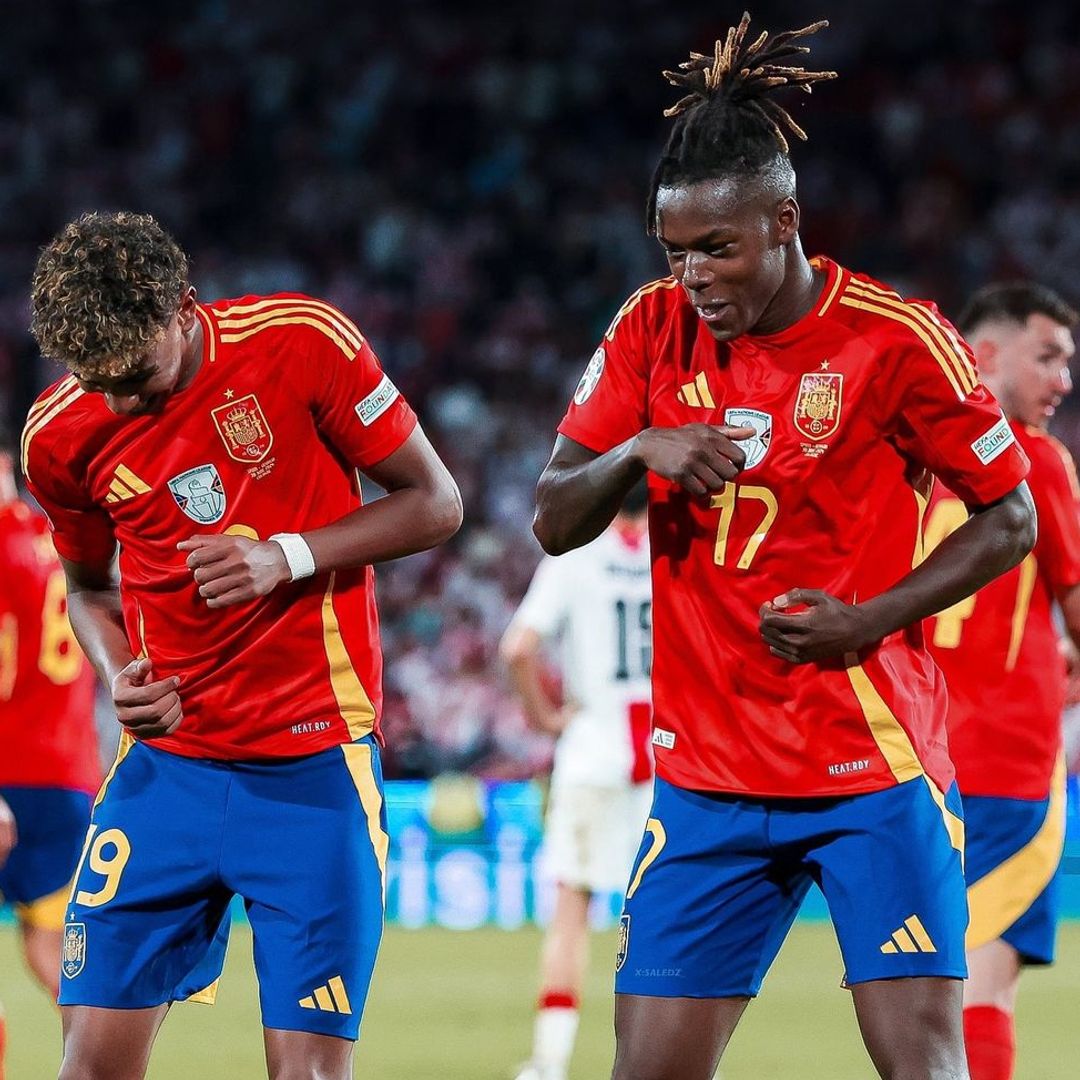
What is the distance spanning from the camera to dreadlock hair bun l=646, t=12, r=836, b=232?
138 inches

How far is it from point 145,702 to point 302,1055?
2.53ft

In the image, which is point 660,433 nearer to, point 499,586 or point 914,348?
point 914,348

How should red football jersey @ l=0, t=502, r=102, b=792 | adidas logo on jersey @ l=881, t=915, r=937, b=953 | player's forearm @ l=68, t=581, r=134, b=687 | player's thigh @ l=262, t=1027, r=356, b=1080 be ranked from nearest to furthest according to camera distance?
adidas logo on jersey @ l=881, t=915, r=937, b=953 < player's thigh @ l=262, t=1027, r=356, b=1080 < player's forearm @ l=68, t=581, r=134, b=687 < red football jersey @ l=0, t=502, r=102, b=792

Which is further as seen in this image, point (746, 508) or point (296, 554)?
point (296, 554)

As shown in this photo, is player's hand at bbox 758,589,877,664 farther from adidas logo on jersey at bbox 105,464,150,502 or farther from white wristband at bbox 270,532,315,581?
adidas logo on jersey at bbox 105,464,150,502

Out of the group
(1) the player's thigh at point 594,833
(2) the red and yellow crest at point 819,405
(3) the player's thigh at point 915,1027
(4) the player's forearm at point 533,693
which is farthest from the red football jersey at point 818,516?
(4) the player's forearm at point 533,693

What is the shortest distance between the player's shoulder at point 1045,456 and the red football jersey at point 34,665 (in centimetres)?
312

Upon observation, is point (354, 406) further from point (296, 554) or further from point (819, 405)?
point (819, 405)

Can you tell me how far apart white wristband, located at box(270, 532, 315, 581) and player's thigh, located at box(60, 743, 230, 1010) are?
489 millimetres

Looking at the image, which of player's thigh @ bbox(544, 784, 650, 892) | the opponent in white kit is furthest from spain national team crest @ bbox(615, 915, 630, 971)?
the opponent in white kit

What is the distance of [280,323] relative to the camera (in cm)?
396

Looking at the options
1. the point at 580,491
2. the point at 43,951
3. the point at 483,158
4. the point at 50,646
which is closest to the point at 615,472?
the point at 580,491

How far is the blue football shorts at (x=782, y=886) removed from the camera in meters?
3.53

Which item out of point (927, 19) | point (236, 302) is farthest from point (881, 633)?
point (927, 19)
